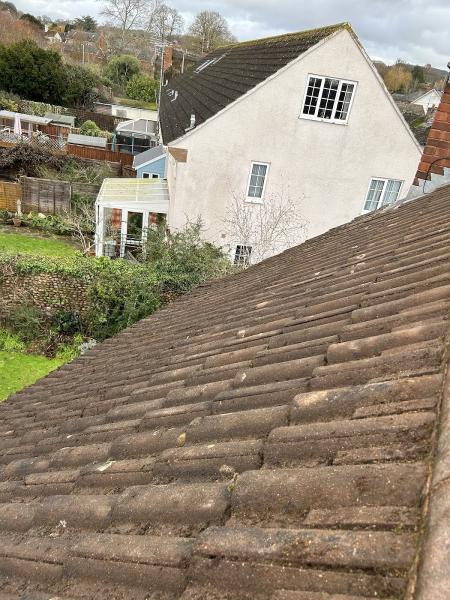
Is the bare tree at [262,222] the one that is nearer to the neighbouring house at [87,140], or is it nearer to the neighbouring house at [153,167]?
the neighbouring house at [153,167]

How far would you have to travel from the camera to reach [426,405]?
1.66m

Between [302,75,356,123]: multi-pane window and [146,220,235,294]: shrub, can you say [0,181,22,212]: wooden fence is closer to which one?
[146,220,235,294]: shrub

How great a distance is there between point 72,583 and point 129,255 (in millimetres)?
19659

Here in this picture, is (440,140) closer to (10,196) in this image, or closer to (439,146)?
(439,146)

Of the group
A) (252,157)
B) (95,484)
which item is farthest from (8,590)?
(252,157)

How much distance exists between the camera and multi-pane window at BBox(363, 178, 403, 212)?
19.3 m

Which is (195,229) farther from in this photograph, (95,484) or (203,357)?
(95,484)

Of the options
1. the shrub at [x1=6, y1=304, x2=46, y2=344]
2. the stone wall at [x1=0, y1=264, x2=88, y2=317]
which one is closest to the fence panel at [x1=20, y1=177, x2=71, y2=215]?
the stone wall at [x1=0, y1=264, x2=88, y2=317]

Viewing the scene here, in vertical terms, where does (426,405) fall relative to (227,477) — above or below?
above

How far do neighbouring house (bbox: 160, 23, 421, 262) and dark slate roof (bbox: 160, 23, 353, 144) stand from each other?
9 cm

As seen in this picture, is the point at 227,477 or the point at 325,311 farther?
the point at 325,311

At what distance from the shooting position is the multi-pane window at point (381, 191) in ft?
63.2

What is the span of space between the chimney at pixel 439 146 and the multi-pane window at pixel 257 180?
1092 centimetres

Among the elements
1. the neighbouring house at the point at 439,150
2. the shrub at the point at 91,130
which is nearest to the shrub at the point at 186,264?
the neighbouring house at the point at 439,150
